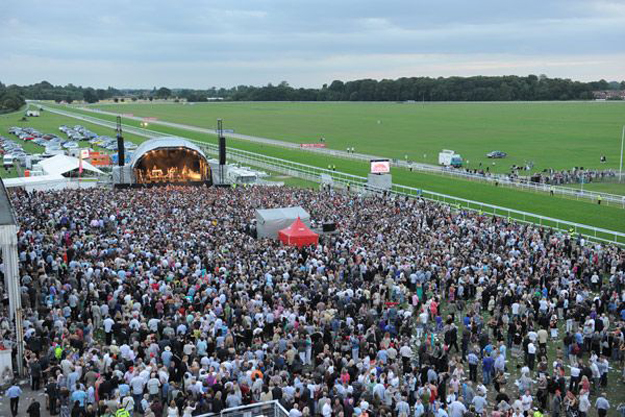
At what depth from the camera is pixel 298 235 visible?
82.2 feet

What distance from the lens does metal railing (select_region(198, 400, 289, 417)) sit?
11413 mm

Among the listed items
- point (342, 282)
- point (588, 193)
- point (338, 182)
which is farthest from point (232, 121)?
point (342, 282)

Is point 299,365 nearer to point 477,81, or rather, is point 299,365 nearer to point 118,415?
point 118,415

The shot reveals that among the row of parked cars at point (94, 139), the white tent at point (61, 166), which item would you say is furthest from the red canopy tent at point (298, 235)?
the row of parked cars at point (94, 139)

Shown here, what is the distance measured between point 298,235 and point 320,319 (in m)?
9.38

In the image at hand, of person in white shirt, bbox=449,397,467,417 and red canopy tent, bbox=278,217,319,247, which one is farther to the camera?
red canopy tent, bbox=278,217,319,247

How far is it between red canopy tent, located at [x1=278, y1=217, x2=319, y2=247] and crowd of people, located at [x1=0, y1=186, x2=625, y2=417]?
0.89m

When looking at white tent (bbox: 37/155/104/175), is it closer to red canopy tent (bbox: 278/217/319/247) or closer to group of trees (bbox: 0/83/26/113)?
red canopy tent (bbox: 278/217/319/247)

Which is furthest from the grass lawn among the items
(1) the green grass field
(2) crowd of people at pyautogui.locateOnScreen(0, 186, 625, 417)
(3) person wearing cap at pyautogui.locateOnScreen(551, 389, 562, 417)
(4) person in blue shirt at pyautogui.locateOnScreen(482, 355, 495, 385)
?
(3) person wearing cap at pyautogui.locateOnScreen(551, 389, 562, 417)

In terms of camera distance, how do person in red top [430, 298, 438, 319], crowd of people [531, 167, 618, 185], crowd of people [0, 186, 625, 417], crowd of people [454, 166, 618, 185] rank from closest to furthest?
crowd of people [0, 186, 625, 417], person in red top [430, 298, 438, 319], crowd of people [454, 166, 618, 185], crowd of people [531, 167, 618, 185]

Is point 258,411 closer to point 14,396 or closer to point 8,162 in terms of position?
point 14,396

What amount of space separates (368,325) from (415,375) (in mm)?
2936

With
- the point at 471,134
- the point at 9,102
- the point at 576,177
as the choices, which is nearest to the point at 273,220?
the point at 576,177

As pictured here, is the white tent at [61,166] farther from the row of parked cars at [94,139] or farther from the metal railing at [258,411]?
the metal railing at [258,411]
